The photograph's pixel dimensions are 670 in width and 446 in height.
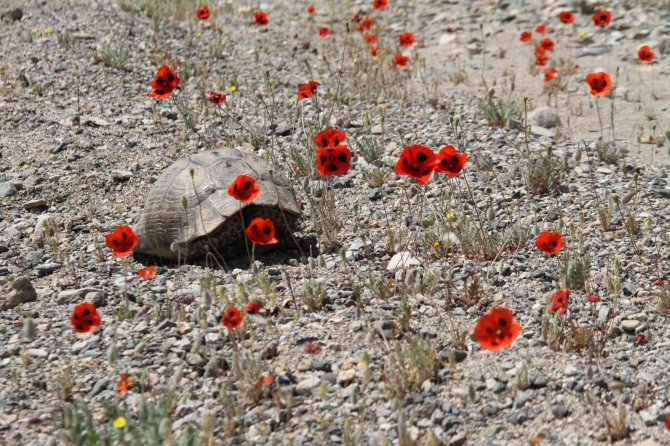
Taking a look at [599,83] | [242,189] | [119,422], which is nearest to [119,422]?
[119,422]

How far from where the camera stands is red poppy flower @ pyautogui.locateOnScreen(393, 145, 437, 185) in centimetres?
462

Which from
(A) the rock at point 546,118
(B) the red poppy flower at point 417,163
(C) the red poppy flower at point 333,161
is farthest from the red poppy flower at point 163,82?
(A) the rock at point 546,118

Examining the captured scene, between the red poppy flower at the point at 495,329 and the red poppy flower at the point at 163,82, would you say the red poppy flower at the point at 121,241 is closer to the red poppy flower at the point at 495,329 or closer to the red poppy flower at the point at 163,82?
the red poppy flower at the point at 163,82

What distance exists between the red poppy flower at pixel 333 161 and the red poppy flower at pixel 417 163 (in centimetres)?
43

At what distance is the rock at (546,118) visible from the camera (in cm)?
788

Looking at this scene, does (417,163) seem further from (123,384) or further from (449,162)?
(123,384)

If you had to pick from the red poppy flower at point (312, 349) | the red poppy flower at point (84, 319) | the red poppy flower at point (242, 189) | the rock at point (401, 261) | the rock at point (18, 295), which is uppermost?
the red poppy flower at point (242, 189)

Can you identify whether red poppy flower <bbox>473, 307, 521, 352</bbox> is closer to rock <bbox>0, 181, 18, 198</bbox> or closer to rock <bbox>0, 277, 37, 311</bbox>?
rock <bbox>0, 277, 37, 311</bbox>

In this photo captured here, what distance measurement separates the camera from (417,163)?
15.2 ft

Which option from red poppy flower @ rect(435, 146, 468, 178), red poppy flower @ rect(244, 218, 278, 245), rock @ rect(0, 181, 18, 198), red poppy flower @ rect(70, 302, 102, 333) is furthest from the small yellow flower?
rock @ rect(0, 181, 18, 198)

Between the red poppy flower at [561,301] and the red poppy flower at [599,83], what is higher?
the red poppy flower at [599,83]

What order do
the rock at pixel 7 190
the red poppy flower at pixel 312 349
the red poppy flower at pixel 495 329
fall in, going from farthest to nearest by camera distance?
the rock at pixel 7 190 < the red poppy flower at pixel 312 349 < the red poppy flower at pixel 495 329

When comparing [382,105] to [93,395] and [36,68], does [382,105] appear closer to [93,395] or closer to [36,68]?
[36,68]

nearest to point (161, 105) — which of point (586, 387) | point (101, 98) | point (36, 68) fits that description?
point (101, 98)
